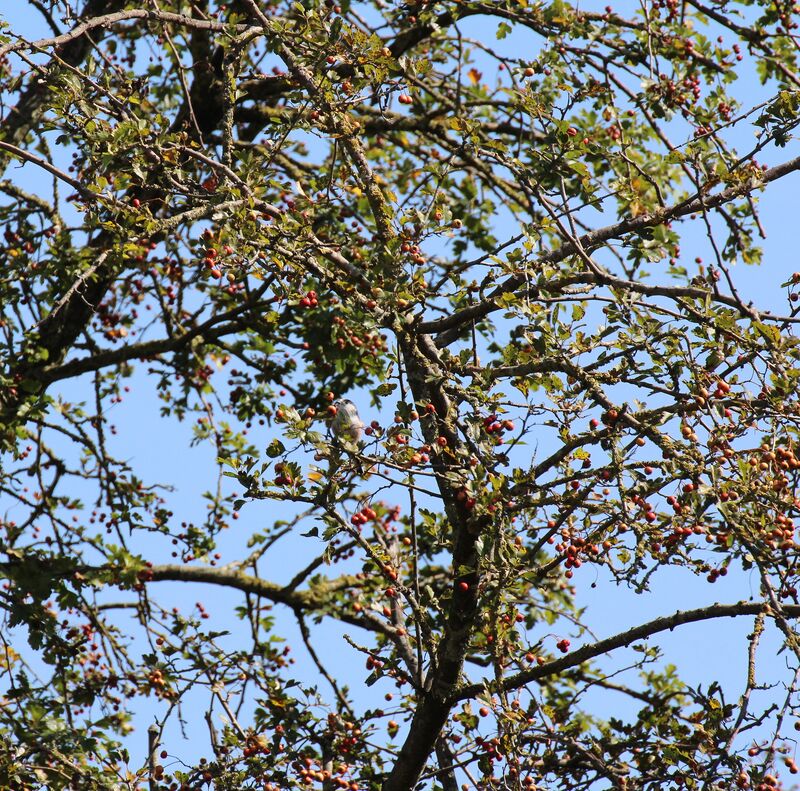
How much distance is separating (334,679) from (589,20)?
442 cm

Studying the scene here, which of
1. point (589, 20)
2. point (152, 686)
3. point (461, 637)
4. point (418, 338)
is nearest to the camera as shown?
point (461, 637)

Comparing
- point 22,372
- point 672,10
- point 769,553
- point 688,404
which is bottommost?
point 769,553

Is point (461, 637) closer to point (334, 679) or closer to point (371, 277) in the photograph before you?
point (371, 277)

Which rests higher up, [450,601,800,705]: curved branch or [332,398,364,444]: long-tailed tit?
[332,398,364,444]: long-tailed tit

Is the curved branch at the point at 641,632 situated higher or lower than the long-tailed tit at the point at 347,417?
lower

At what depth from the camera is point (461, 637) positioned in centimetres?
428

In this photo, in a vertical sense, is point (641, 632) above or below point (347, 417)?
below

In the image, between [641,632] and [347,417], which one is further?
[347,417]

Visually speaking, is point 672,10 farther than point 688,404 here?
Yes

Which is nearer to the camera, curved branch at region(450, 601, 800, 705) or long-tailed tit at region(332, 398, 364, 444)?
curved branch at region(450, 601, 800, 705)

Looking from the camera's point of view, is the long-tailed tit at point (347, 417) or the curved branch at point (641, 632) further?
the long-tailed tit at point (347, 417)

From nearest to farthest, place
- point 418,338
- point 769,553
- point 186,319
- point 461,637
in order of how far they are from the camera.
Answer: point 769,553 < point 461,637 < point 418,338 < point 186,319

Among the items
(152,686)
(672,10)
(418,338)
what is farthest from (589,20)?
(152,686)

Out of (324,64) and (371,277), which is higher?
(324,64)
